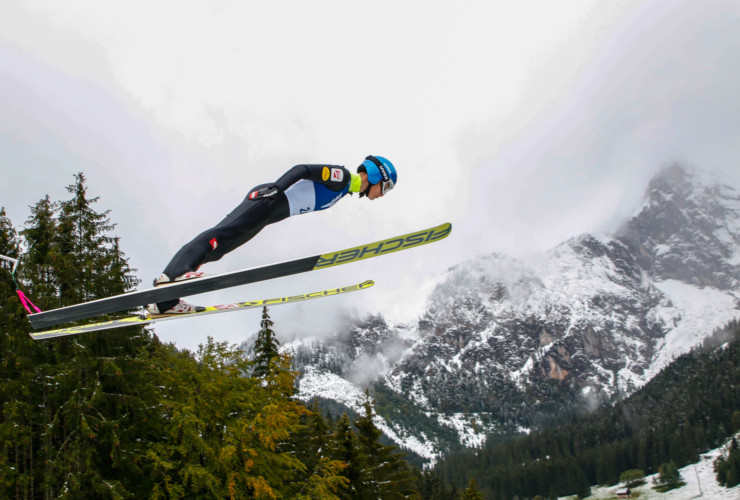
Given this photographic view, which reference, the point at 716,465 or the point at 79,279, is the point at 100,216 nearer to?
the point at 79,279

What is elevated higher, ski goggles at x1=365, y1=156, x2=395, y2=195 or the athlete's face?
ski goggles at x1=365, y1=156, x2=395, y2=195

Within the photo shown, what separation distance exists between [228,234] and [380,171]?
2.36 m

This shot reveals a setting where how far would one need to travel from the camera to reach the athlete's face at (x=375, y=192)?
7389 millimetres

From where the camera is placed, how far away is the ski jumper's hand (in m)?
6.36

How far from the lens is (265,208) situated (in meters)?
6.42

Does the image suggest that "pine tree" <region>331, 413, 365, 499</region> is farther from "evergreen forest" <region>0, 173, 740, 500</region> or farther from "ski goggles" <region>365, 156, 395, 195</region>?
"ski goggles" <region>365, 156, 395, 195</region>

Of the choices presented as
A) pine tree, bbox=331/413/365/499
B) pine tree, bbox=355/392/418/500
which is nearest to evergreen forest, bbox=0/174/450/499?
pine tree, bbox=331/413/365/499

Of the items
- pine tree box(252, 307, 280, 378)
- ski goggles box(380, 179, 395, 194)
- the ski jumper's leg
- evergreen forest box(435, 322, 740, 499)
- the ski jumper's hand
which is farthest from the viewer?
evergreen forest box(435, 322, 740, 499)

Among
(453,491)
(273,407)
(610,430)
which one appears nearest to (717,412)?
(610,430)

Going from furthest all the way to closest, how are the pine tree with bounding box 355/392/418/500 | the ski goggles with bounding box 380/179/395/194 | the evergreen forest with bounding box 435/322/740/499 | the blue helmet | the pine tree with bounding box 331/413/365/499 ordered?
the evergreen forest with bounding box 435/322/740/499, the pine tree with bounding box 355/392/418/500, the pine tree with bounding box 331/413/365/499, the ski goggles with bounding box 380/179/395/194, the blue helmet

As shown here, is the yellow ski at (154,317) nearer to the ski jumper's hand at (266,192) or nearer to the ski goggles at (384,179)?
the ski jumper's hand at (266,192)

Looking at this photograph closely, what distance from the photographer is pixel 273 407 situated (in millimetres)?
16422

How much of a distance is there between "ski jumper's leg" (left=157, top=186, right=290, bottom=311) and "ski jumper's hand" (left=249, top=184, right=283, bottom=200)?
0.05 meters

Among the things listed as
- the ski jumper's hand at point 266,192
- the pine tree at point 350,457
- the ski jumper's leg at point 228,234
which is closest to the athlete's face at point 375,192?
the ski jumper's leg at point 228,234
